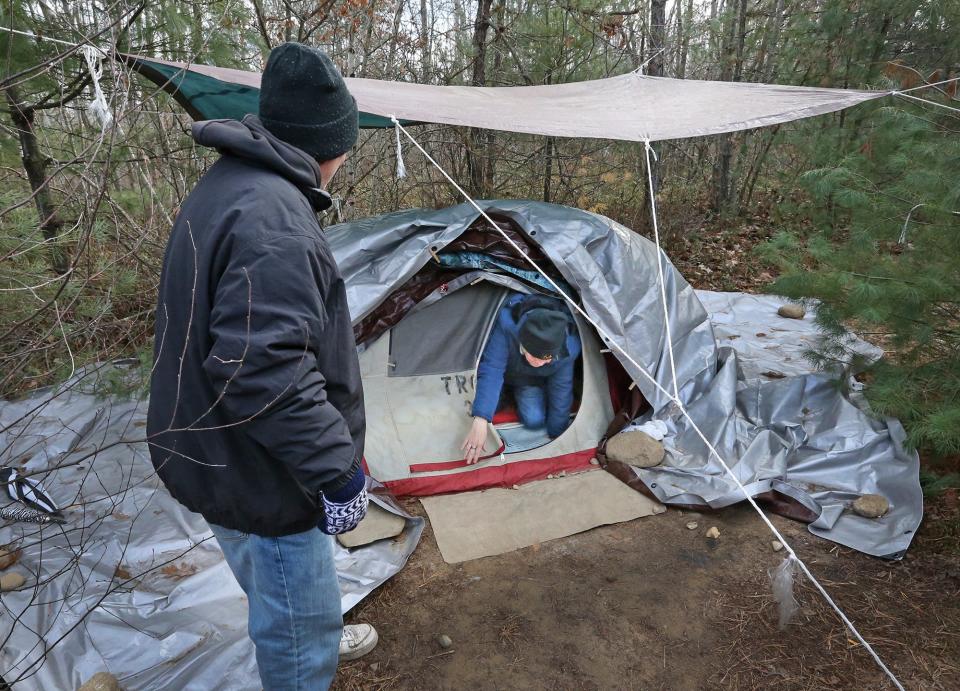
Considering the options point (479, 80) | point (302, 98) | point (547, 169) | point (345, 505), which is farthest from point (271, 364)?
point (547, 169)

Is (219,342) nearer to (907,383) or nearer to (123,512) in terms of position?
(123,512)

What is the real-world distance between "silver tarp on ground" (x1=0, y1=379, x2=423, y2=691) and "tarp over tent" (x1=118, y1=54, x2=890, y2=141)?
1.71m

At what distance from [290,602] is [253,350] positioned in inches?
26.1

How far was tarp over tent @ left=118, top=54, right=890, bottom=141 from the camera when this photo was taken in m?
2.71

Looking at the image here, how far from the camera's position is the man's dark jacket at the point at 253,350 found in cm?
105

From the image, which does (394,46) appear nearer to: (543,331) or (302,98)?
(543,331)

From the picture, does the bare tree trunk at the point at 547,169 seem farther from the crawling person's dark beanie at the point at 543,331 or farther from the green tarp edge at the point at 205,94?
the crawling person's dark beanie at the point at 543,331

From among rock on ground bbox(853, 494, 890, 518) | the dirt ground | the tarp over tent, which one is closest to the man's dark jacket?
the dirt ground

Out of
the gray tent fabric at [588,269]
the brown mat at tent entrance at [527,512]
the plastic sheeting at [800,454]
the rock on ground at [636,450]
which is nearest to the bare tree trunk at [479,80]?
the gray tent fabric at [588,269]

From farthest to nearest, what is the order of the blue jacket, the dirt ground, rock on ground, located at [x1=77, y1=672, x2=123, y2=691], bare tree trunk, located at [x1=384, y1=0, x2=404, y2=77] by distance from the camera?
bare tree trunk, located at [x1=384, y1=0, x2=404, y2=77] < the blue jacket < the dirt ground < rock on ground, located at [x1=77, y1=672, x2=123, y2=691]

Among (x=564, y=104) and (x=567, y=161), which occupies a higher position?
(x=564, y=104)

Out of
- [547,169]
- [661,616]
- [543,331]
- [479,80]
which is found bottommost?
[661,616]

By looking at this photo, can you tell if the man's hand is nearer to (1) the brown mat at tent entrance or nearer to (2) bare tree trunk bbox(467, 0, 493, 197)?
(1) the brown mat at tent entrance

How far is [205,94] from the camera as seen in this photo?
10.3 feet
